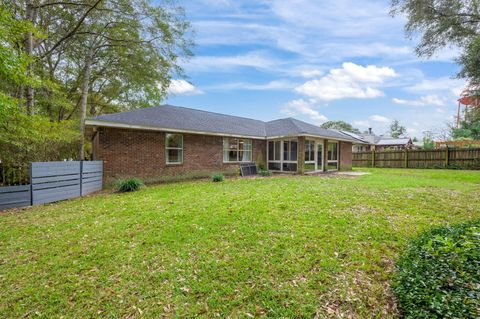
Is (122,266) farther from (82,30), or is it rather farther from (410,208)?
(82,30)

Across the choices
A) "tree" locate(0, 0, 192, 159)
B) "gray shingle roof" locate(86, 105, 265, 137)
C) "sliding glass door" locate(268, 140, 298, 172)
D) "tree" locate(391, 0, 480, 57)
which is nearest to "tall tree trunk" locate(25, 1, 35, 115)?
"tree" locate(0, 0, 192, 159)

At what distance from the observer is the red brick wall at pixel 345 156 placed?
17331 millimetres

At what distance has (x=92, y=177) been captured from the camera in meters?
9.07

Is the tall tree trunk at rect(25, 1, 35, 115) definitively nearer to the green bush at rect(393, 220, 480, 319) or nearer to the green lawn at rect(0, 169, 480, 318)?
the green lawn at rect(0, 169, 480, 318)

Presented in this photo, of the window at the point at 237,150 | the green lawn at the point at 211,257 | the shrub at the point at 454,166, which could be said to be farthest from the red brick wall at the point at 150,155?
the shrub at the point at 454,166

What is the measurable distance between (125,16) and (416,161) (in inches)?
934

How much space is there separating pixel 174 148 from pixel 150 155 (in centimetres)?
130

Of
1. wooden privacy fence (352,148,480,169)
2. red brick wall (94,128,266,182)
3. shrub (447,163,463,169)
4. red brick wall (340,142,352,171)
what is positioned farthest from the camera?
red brick wall (340,142,352,171)

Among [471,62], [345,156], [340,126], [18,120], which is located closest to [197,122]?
[18,120]

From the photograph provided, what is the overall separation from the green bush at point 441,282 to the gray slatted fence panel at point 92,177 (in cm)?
991

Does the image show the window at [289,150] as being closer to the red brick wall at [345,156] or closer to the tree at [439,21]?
the red brick wall at [345,156]

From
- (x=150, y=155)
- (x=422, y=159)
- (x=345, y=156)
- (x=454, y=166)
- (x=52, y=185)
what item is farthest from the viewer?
(x=422, y=159)

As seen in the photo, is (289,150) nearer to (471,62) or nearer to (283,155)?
(283,155)

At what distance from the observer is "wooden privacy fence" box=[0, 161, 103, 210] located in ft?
21.5
